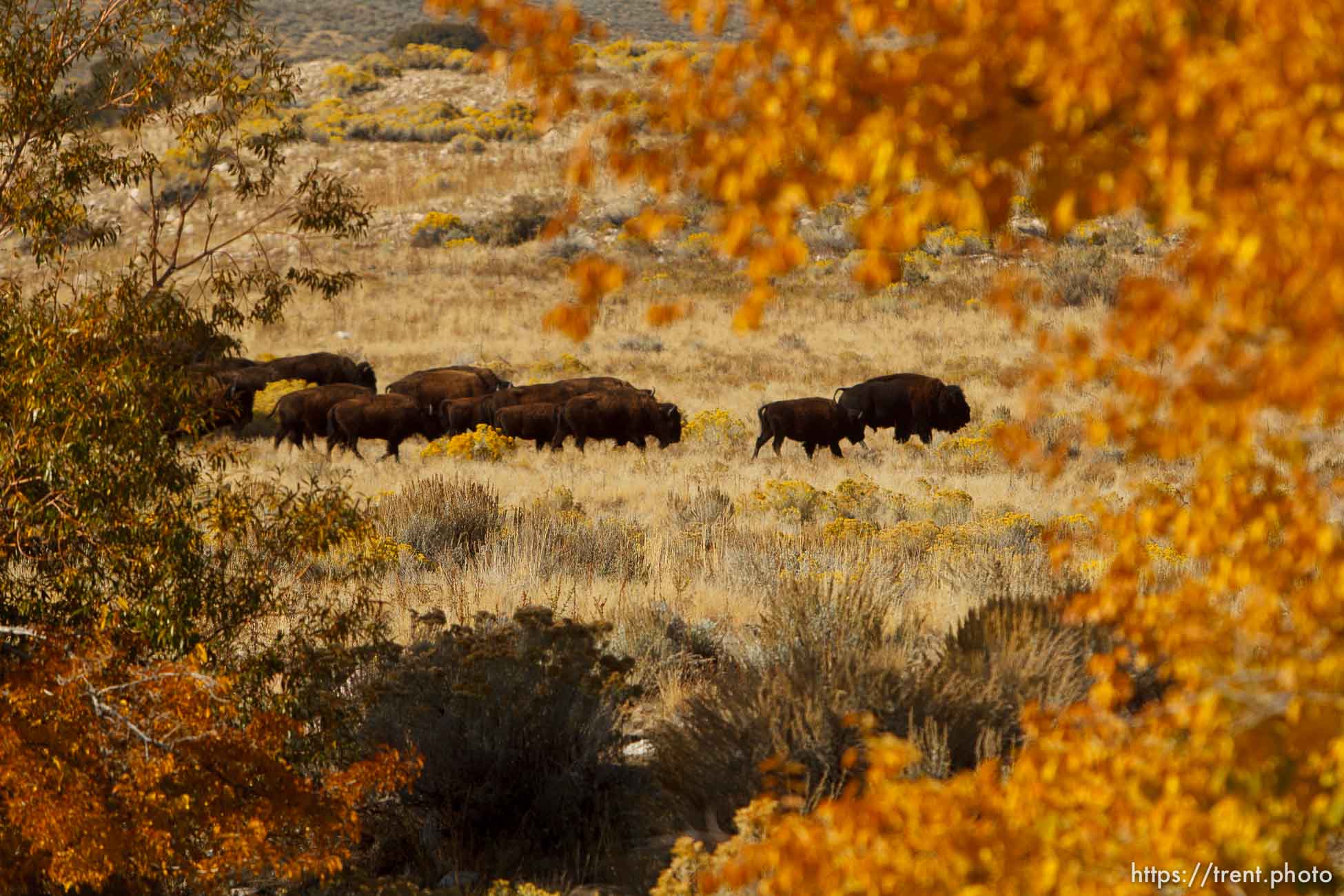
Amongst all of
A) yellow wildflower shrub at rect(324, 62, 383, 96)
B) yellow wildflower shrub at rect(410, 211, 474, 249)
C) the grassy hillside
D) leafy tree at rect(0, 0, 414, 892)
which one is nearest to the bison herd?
the grassy hillside

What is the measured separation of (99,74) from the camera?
661cm

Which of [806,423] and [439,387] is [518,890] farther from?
[439,387]

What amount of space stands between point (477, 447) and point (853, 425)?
6642mm

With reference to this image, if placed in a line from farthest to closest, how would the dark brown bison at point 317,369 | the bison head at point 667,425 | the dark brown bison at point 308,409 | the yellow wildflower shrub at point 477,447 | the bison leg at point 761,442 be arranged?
the dark brown bison at point 317,369 → the dark brown bison at point 308,409 → the bison head at point 667,425 → the bison leg at point 761,442 → the yellow wildflower shrub at point 477,447

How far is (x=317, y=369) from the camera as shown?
2664 centimetres

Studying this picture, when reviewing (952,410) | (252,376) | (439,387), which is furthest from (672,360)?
(252,376)

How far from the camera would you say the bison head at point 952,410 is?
22359 millimetres

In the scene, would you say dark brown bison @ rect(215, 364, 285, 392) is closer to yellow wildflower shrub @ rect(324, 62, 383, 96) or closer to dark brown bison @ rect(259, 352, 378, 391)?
dark brown bison @ rect(259, 352, 378, 391)

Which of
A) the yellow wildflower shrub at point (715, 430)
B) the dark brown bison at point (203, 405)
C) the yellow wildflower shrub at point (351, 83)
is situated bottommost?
the yellow wildflower shrub at point (715, 430)

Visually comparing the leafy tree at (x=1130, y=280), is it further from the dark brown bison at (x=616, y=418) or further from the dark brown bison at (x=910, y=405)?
the dark brown bison at (x=910, y=405)

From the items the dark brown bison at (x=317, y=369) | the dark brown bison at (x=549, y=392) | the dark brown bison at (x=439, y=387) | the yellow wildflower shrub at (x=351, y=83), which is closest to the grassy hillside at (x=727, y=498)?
the dark brown bison at (x=549, y=392)

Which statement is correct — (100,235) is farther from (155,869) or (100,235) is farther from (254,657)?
(155,869)

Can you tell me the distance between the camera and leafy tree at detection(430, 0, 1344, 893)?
7.94ft

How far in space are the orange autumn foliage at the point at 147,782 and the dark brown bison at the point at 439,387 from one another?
59.3 feet
